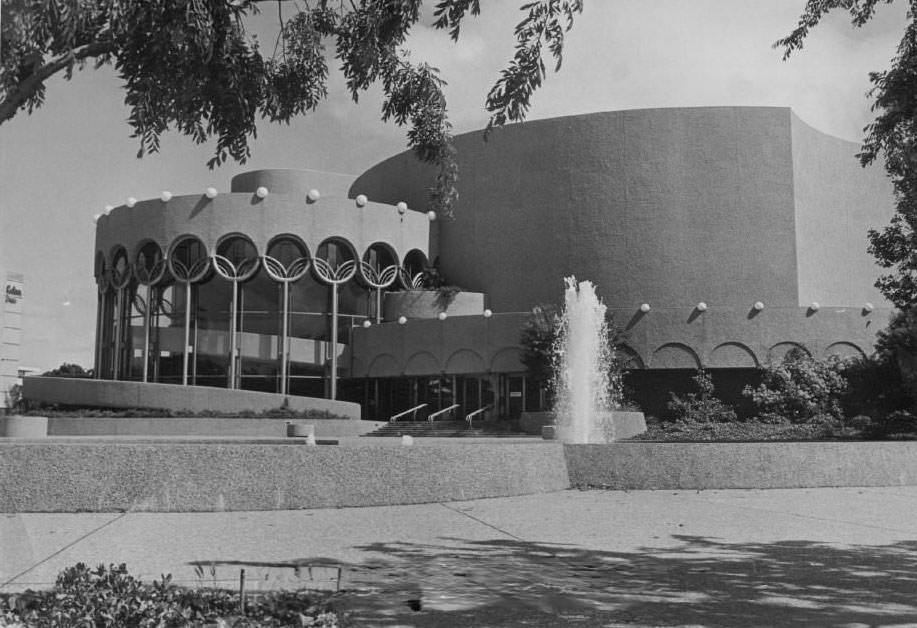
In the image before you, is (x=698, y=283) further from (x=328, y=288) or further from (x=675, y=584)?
(x=675, y=584)

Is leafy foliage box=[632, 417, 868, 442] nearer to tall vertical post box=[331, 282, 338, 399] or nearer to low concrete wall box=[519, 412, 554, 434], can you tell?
low concrete wall box=[519, 412, 554, 434]

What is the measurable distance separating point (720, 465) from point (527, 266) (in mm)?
33548

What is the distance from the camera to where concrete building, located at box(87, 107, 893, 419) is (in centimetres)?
4244

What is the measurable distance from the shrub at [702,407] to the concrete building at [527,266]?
1.31 metres

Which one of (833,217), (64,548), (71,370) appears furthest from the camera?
(71,370)

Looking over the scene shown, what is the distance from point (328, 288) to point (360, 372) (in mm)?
4613

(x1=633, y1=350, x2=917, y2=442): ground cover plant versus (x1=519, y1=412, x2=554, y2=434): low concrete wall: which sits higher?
(x1=633, y1=350, x2=917, y2=442): ground cover plant

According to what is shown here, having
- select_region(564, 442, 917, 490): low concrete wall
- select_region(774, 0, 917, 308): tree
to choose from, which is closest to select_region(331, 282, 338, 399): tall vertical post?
select_region(564, 442, 917, 490): low concrete wall

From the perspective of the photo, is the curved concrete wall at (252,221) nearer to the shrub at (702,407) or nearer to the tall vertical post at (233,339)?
the tall vertical post at (233,339)

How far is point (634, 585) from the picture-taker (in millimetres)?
6523

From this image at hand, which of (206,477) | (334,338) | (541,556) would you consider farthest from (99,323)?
(541,556)

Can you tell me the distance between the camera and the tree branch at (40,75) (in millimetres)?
5684

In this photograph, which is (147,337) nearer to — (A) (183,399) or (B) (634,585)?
(A) (183,399)

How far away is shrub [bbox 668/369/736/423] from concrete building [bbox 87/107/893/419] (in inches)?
51.7
